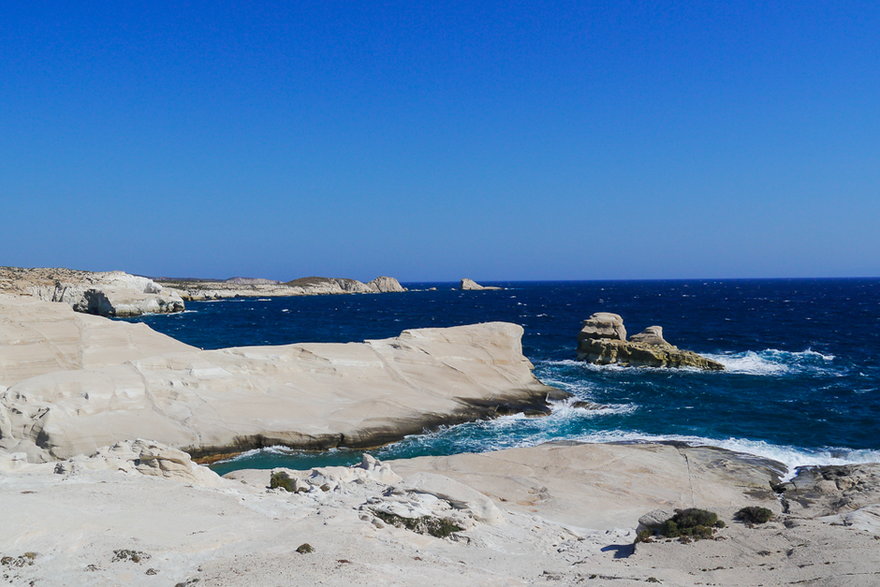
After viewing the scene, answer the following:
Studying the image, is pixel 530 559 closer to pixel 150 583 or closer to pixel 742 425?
pixel 150 583

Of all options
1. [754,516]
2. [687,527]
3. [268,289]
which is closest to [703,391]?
A: [754,516]

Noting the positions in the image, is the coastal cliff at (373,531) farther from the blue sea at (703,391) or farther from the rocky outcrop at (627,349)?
the rocky outcrop at (627,349)

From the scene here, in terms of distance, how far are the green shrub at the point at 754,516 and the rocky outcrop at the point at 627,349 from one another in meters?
32.6

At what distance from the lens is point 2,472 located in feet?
47.6

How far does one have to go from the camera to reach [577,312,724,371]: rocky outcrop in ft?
150

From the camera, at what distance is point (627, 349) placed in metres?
47.9

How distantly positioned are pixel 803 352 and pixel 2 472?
188ft

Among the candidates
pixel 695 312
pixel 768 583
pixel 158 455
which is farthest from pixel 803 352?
pixel 158 455

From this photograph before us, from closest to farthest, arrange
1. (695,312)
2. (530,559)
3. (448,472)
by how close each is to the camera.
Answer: (530,559), (448,472), (695,312)

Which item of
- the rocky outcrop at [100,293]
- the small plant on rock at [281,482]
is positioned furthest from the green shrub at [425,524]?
the rocky outcrop at [100,293]

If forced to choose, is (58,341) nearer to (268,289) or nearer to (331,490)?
(331,490)

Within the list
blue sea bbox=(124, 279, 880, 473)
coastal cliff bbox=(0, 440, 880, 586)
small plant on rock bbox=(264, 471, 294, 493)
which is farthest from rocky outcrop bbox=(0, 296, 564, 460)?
small plant on rock bbox=(264, 471, 294, 493)

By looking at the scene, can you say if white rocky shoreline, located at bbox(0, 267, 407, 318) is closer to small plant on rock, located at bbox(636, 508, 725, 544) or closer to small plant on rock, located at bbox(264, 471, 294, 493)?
small plant on rock, located at bbox(264, 471, 294, 493)

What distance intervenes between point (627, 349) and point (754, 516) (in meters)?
34.8
